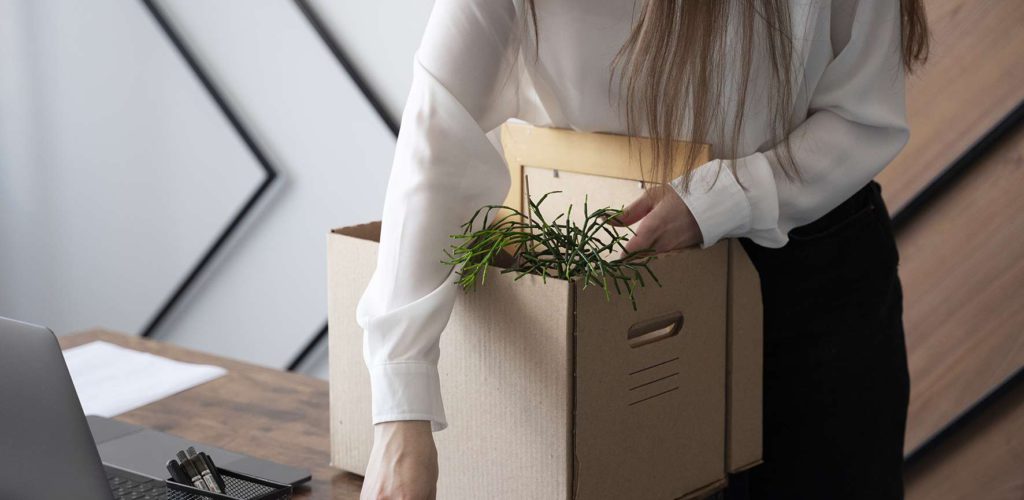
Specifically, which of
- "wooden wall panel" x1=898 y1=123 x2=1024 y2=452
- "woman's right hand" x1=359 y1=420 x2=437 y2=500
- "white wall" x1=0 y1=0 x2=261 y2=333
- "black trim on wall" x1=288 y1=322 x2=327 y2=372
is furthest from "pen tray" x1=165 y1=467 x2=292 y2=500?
"white wall" x1=0 y1=0 x2=261 y2=333

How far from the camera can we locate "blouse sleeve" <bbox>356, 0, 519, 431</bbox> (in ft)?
2.93

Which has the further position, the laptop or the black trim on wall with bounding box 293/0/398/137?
the black trim on wall with bounding box 293/0/398/137

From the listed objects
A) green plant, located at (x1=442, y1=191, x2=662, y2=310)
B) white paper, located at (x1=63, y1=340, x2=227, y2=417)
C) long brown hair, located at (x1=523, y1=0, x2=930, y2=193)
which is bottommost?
white paper, located at (x1=63, y1=340, x2=227, y2=417)

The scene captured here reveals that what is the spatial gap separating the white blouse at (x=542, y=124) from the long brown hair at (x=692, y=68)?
0.06 feet

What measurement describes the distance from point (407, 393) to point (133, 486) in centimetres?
32

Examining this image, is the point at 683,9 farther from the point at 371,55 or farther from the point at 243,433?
the point at 371,55

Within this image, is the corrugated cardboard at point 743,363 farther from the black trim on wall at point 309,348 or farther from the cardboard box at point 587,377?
the black trim on wall at point 309,348

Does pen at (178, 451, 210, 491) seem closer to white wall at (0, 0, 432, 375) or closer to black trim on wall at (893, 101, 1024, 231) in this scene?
black trim on wall at (893, 101, 1024, 231)

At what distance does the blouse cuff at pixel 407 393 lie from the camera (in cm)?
88

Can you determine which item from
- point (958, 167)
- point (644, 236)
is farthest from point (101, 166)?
point (644, 236)

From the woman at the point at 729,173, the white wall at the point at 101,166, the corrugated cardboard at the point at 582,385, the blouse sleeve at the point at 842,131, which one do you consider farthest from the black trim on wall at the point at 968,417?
the white wall at the point at 101,166

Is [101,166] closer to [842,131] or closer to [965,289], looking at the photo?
[965,289]

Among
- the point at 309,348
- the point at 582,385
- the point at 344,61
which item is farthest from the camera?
the point at 309,348

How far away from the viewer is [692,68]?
3.18ft
